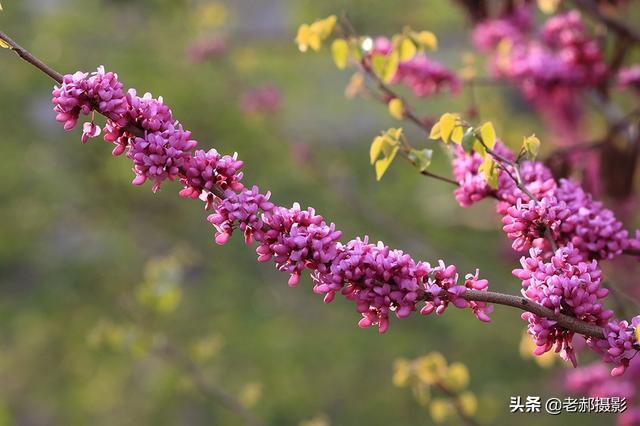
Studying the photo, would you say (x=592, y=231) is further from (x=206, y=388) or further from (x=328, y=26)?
(x=206, y=388)

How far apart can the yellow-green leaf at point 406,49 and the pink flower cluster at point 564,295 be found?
0.66 metres

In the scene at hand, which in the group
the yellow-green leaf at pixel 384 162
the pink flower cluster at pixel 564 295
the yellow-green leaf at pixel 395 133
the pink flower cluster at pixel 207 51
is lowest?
the pink flower cluster at pixel 564 295

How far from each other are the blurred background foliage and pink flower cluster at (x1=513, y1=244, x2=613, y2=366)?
131 inches

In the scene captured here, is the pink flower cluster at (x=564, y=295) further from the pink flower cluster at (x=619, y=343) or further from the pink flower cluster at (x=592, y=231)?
the pink flower cluster at (x=592, y=231)

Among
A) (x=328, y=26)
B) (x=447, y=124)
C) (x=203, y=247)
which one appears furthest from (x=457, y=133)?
(x=203, y=247)

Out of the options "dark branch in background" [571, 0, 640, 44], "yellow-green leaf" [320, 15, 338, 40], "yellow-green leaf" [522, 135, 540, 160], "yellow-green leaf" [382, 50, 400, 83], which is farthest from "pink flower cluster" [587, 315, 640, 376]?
"dark branch in background" [571, 0, 640, 44]

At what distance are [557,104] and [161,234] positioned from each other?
461cm

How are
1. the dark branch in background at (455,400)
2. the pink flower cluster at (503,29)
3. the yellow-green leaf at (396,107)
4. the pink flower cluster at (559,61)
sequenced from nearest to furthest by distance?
the yellow-green leaf at (396,107) < the dark branch in background at (455,400) < the pink flower cluster at (559,61) < the pink flower cluster at (503,29)

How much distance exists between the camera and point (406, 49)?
164 cm

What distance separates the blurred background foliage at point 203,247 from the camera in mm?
5430

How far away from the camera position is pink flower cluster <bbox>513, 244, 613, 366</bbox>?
1.08 meters

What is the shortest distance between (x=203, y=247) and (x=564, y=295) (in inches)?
232

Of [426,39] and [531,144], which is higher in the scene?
[426,39]

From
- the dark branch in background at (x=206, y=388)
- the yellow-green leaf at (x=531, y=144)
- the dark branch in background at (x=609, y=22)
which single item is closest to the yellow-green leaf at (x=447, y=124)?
the yellow-green leaf at (x=531, y=144)
